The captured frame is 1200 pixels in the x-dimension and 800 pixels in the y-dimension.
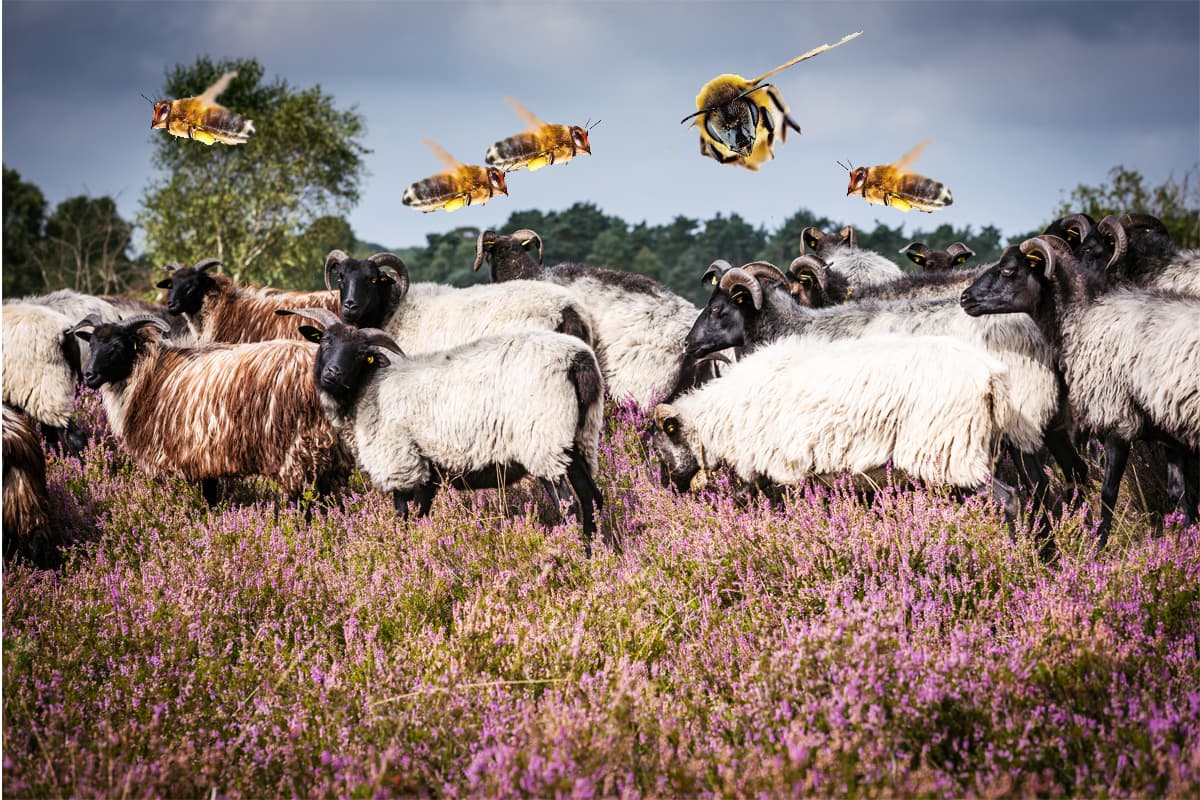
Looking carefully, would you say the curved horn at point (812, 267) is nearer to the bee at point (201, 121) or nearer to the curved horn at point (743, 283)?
the curved horn at point (743, 283)

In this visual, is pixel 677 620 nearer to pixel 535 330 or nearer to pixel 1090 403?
pixel 535 330

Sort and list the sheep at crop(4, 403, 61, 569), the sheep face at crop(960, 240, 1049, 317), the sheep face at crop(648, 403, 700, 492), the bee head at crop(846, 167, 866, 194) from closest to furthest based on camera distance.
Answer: the sheep at crop(4, 403, 61, 569) < the sheep face at crop(960, 240, 1049, 317) < the sheep face at crop(648, 403, 700, 492) < the bee head at crop(846, 167, 866, 194)

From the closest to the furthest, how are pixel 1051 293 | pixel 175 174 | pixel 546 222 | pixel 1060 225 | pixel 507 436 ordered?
pixel 507 436 → pixel 1051 293 → pixel 1060 225 → pixel 175 174 → pixel 546 222

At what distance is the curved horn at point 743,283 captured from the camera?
7.20 metres

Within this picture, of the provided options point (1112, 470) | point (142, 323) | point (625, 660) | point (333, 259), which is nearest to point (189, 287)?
point (333, 259)

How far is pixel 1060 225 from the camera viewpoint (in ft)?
25.2

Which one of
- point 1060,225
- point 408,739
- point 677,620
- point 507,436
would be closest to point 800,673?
point 677,620

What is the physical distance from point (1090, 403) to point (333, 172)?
28.8 metres

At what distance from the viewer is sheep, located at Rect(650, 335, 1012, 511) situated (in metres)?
5.20

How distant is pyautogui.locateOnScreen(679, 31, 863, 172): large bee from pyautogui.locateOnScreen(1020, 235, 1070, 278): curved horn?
2694 millimetres

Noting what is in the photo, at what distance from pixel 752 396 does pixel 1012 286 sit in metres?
1.96

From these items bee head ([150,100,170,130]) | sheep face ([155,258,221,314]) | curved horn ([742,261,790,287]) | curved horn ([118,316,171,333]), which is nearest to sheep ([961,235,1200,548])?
curved horn ([742,261,790,287])

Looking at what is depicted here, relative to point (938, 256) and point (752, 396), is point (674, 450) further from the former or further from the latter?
point (938, 256)

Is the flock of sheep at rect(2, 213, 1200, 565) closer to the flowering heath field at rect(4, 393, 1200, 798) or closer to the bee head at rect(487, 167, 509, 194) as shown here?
the flowering heath field at rect(4, 393, 1200, 798)
